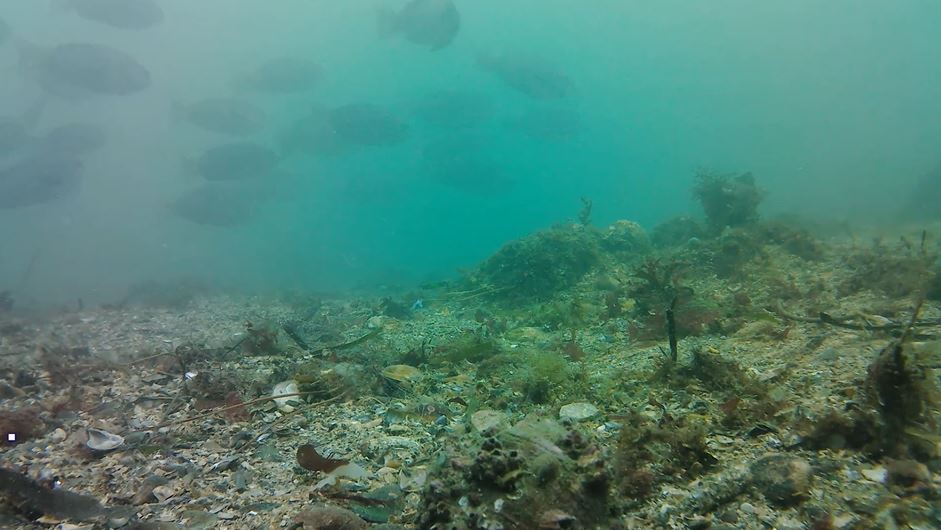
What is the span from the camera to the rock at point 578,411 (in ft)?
12.8

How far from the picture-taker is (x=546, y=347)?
23.8 ft

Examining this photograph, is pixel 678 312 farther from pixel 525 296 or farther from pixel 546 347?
pixel 525 296

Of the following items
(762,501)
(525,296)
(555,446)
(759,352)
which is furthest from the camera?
(525,296)

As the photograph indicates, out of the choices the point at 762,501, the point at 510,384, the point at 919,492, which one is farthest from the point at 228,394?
the point at 919,492

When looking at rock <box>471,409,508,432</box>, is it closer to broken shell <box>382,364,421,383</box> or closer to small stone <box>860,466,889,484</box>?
broken shell <box>382,364,421,383</box>

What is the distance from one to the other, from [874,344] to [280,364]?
23.3ft

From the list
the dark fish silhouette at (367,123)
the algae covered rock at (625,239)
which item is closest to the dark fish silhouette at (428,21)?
the dark fish silhouette at (367,123)

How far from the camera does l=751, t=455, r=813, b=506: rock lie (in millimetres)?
2330

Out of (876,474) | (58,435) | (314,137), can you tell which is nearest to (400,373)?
(58,435)

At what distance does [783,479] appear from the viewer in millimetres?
2412

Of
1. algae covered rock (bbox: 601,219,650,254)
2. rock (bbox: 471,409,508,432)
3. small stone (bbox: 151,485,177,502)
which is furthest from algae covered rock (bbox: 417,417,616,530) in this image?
algae covered rock (bbox: 601,219,650,254)

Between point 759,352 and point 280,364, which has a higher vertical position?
point 759,352

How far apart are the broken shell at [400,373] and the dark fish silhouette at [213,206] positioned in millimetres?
41622

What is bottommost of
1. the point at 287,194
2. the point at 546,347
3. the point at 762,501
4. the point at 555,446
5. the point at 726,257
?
the point at 762,501
